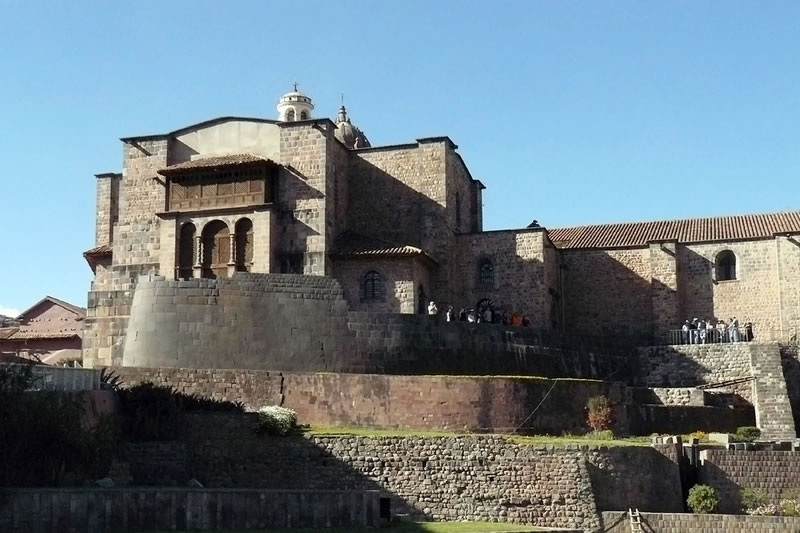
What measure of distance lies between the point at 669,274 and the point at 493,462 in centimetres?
2045

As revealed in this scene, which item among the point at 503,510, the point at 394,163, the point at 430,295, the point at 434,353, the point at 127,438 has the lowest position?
the point at 503,510

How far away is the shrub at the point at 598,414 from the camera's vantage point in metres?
29.5

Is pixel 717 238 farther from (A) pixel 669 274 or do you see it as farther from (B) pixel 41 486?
(B) pixel 41 486

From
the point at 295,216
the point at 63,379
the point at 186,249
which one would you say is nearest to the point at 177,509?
the point at 63,379

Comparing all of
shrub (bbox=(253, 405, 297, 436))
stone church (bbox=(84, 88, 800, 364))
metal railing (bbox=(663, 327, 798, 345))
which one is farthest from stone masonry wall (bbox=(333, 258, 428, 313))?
shrub (bbox=(253, 405, 297, 436))

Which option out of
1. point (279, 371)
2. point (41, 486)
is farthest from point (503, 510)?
point (41, 486)

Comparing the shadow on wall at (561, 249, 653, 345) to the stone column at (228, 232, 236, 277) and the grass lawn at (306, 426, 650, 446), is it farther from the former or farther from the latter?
the grass lawn at (306, 426, 650, 446)

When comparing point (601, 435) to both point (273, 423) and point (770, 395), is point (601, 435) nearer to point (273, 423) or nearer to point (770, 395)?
point (273, 423)

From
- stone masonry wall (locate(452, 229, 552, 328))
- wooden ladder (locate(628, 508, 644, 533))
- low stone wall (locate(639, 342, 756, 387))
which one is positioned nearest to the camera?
wooden ladder (locate(628, 508, 644, 533))

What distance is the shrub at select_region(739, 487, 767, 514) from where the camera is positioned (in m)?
25.9

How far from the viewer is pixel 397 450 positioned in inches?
1006

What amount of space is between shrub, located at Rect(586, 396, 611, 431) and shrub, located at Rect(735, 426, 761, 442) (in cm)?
475

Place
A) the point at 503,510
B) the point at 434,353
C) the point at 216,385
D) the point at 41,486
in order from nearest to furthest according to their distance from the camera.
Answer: the point at 41,486 < the point at 503,510 < the point at 216,385 < the point at 434,353

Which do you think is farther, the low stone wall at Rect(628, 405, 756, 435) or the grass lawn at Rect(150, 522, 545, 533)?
the low stone wall at Rect(628, 405, 756, 435)
